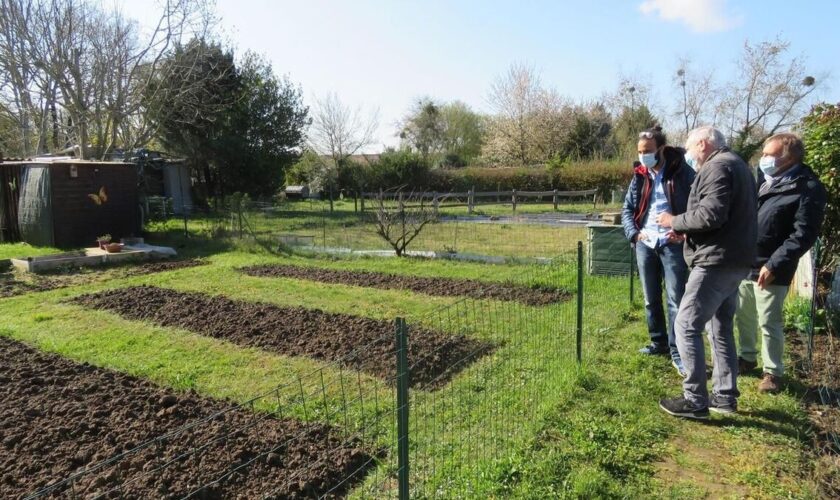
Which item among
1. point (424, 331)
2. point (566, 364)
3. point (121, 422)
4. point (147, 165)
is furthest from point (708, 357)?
point (147, 165)

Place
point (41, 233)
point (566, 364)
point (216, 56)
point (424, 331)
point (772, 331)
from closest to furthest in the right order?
point (772, 331) < point (566, 364) < point (424, 331) < point (41, 233) < point (216, 56)

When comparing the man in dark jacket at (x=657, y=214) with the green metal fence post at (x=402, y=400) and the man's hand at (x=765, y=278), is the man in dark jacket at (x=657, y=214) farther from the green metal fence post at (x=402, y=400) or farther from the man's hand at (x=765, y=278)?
the green metal fence post at (x=402, y=400)

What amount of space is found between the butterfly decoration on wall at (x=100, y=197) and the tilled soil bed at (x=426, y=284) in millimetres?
5651

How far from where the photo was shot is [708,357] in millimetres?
4965

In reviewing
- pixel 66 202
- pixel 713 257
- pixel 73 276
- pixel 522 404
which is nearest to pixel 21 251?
pixel 66 202

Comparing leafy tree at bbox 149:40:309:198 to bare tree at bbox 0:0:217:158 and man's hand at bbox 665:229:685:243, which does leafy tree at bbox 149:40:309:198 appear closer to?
bare tree at bbox 0:0:217:158

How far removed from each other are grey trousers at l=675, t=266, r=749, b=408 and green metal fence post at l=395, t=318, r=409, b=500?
210 centimetres

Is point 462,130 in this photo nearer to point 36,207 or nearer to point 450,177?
point 450,177

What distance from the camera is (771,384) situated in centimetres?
416

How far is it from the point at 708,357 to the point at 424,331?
2.83 metres

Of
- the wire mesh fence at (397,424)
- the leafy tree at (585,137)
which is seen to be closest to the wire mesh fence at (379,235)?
the wire mesh fence at (397,424)

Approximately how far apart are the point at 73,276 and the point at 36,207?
4.21 meters

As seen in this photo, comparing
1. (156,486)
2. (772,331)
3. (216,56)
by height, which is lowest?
(156,486)

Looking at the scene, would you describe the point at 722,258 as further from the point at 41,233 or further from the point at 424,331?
the point at 41,233
